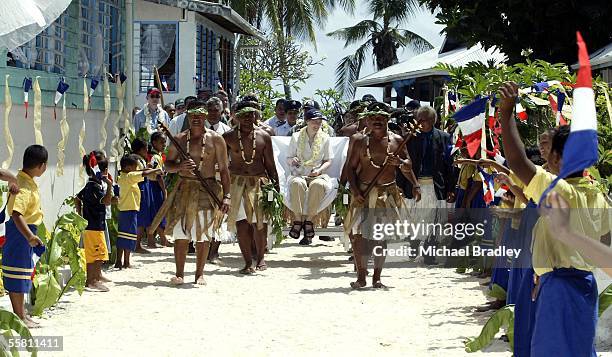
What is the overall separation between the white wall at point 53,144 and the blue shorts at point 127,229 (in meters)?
0.85

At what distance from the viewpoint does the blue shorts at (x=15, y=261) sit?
297 inches

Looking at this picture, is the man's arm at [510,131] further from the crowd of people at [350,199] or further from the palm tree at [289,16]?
the palm tree at [289,16]

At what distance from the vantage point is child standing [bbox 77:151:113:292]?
9695mm

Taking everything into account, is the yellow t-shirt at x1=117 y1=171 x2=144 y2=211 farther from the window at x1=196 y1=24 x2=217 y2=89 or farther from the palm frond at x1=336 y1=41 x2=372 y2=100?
the palm frond at x1=336 y1=41 x2=372 y2=100

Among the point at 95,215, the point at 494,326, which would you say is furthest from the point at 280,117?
the point at 494,326

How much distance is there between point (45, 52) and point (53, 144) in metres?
1.05

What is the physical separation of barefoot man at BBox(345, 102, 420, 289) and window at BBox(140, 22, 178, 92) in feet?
33.4

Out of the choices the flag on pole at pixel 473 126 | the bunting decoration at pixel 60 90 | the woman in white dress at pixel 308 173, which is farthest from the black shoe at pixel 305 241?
the flag on pole at pixel 473 126

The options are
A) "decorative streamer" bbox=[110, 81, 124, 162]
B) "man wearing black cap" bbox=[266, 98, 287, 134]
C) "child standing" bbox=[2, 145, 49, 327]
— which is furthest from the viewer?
"man wearing black cap" bbox=[266, 98, 287, 134]

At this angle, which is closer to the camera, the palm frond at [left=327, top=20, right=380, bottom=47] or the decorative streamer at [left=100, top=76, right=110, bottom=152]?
the decorative streamer at [left=100, top=76, right=110, bottom=152]

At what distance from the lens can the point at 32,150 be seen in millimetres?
7488

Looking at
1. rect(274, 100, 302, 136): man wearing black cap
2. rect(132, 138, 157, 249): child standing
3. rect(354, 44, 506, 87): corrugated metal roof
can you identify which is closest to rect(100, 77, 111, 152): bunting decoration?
rect(132, 138, 157, 249): child standing

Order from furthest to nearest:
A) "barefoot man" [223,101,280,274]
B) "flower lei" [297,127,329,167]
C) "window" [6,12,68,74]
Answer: "flower lei" [297,127,329,167] → "barefoot man" [223,101,280,274] → "window" [6,12,68,74]

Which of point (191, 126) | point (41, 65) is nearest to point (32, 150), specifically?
point (191, 126)
